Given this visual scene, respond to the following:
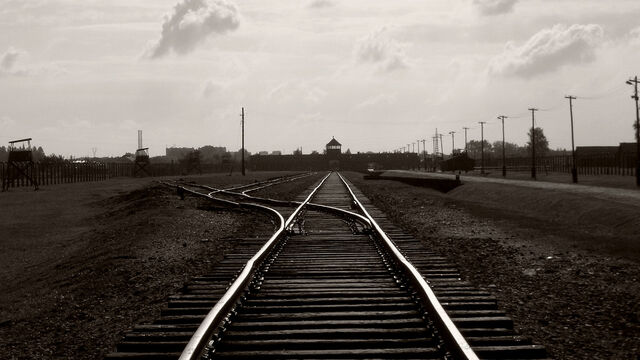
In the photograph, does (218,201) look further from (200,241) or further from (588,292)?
(588,292)

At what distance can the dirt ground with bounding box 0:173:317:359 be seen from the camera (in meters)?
6.49

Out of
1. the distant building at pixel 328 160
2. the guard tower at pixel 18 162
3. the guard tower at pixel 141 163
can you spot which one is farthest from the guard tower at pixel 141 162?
the distant building at pixel 328 160

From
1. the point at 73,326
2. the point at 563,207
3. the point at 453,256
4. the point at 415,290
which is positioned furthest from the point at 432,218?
the point at 73,326

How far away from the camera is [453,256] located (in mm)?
10867

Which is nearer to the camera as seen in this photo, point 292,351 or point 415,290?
point 292,351

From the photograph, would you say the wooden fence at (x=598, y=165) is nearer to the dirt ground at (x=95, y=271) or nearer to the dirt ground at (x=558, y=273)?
the dirt ground at (x=558, y=273)

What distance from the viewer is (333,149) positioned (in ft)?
Answer: 538

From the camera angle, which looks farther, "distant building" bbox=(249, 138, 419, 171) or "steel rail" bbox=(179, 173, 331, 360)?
"distant building" bbox=(249, 138, 419, 171)

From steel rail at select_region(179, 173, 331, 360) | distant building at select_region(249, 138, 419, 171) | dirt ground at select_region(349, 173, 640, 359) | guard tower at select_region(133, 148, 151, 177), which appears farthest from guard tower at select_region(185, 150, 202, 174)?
steel rail at select_region(179, 173, 331, 360)

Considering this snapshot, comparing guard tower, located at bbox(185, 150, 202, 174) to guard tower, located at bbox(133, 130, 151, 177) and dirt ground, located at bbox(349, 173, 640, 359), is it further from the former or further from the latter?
dirt ground, located at bbox(349, 173, 640, 359)

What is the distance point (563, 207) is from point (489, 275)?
18.6 meters

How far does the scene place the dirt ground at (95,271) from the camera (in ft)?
21.3

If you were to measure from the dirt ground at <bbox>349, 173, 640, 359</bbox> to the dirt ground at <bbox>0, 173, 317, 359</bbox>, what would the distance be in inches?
154

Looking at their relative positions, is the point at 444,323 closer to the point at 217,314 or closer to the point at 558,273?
the point at 217,314
